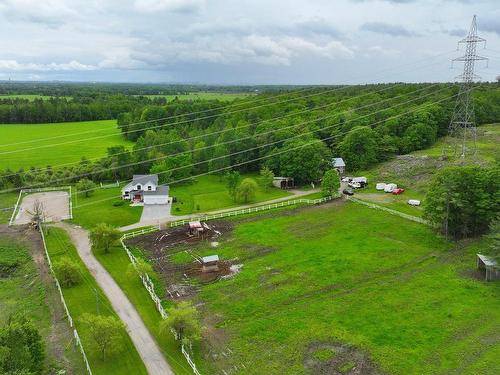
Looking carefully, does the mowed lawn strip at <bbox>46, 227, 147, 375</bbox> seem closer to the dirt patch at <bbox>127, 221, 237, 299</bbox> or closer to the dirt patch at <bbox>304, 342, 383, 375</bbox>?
the dirt patch at <bbox>127, 221, 237, 299</bbox>

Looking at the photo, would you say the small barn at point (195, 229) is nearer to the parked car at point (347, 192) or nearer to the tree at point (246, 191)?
the tree at point (246, 191)

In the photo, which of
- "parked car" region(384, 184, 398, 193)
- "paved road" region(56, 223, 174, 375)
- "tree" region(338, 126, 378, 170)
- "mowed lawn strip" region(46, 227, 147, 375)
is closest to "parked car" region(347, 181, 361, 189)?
"parked car" region(384, 184, 398, 193)

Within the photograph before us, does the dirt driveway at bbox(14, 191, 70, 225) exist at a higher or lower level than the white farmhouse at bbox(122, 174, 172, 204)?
lower

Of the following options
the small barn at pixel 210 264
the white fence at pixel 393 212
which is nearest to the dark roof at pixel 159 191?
the small barn at pixel 210 264

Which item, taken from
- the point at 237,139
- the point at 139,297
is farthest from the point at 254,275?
the point at 237,139

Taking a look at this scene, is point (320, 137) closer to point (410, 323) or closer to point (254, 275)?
point (254, 275)

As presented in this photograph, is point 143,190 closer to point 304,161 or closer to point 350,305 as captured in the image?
point 304,161
